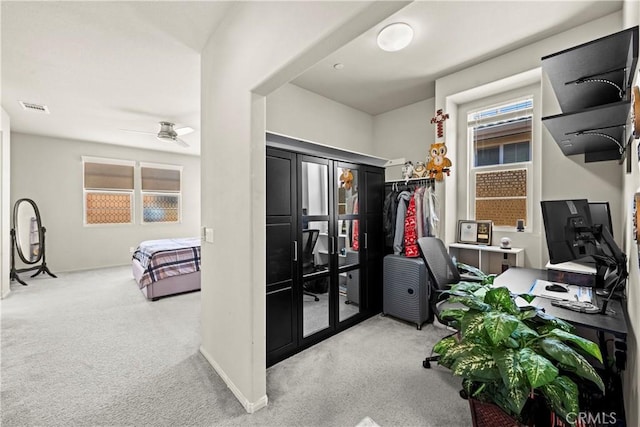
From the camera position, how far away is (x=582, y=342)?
3.87ft

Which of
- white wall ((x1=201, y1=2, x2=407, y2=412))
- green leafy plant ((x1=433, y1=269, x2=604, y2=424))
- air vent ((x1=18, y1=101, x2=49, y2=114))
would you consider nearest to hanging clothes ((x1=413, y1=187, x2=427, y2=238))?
green leafy plant ((x1=433, y1=269, x2=604, y2=424))

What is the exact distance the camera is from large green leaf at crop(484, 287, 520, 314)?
1408mm

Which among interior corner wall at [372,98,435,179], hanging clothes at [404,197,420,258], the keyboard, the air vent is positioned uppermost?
the air vent

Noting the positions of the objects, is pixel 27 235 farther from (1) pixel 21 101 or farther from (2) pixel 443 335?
(2) pixel 443 335

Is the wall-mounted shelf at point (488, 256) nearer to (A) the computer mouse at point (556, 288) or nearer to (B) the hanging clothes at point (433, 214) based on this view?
(B) the hanging clothes at point (433, 214)

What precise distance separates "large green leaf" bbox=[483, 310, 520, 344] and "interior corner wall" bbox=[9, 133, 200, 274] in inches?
278

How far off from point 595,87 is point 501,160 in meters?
1.54

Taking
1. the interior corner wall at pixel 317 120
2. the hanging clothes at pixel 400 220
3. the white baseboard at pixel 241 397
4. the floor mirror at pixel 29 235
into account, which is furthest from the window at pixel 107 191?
the hanging clothes at pixel 400 220

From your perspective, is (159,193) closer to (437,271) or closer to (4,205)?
(4,205)

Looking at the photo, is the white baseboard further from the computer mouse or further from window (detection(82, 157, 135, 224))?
window (detection(82, 157, 135, 224))

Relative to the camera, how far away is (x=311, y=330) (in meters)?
2.65

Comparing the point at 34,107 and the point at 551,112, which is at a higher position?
the point at 34,107

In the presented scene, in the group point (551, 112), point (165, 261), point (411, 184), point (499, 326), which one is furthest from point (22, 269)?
point (551, 112)

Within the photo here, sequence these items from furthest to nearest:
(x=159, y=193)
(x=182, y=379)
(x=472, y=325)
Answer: (x=159, y=193) → (x=182, y=379) → (x=472, y=325)
